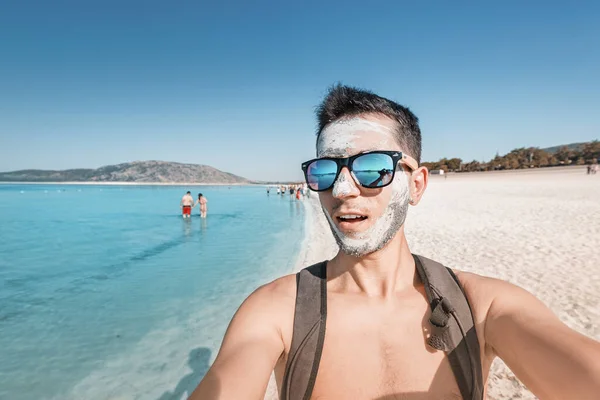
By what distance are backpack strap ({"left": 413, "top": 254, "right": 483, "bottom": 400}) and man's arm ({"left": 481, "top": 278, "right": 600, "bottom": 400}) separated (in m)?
0.14

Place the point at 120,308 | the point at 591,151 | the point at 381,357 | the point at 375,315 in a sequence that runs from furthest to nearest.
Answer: the point at 591,151, the point at 120,308, the point at 375,315, the point at 381,357

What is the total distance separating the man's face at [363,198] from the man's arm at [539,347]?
0.71m

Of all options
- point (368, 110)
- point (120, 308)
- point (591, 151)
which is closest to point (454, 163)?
point (591, 151)

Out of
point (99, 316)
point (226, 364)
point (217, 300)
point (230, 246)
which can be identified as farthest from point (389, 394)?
point (230, 246)

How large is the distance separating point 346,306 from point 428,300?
517 millimetres

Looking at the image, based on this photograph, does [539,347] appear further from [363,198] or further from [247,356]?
[247,356]

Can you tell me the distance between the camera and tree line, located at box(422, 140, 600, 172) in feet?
229

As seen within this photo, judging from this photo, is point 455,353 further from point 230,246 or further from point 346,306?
point 230,246

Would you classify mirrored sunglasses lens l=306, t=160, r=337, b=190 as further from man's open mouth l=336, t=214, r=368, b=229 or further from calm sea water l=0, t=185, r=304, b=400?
calm sea water l=0, t=185, r=304, b=400

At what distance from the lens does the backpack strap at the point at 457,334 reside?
63.5 inches

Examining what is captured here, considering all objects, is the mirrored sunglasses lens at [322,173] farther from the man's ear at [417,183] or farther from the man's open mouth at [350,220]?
the man's ear at [417,183]

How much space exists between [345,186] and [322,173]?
0.19m

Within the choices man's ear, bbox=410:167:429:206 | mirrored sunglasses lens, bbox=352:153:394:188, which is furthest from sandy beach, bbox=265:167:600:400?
mirrored sunglasses lens, bbox=352:153:394:188

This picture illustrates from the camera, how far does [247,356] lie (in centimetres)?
163
